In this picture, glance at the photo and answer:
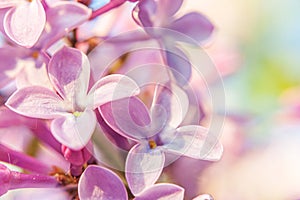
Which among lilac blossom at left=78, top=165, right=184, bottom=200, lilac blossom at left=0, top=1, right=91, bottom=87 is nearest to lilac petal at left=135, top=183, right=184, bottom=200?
lilac blossom at left=78, top=165, right=184, bottom=200

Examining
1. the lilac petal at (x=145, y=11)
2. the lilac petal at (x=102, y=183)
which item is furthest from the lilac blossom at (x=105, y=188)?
the lilac petal at (x=145, y=11)

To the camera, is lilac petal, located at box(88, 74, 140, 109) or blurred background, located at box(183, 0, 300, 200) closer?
lilac petal, located at box(88, 74, 140, 109)

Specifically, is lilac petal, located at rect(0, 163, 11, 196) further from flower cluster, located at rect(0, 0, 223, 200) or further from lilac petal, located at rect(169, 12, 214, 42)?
lilac petal, located at rect(169, 12, 214, 42)

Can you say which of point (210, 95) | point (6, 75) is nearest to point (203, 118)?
point (210, 95)

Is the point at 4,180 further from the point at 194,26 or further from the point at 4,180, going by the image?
the point at 194,26

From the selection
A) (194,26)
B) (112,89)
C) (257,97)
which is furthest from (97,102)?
(257,97)

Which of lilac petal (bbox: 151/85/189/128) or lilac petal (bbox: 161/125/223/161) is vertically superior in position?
lilac petal (bbox: 151/85/189/128)

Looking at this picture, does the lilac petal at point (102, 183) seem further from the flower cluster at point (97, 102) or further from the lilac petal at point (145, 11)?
the lilac petal at point (145, 11)
